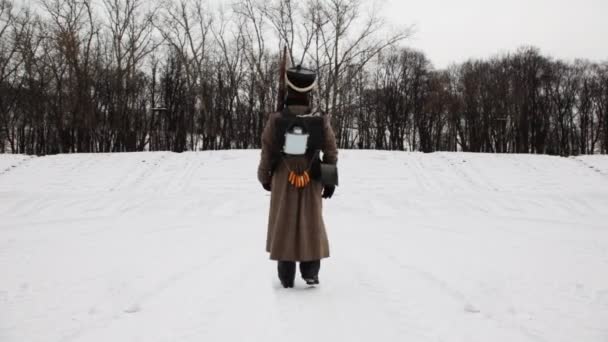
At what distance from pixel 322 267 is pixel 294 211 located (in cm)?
115

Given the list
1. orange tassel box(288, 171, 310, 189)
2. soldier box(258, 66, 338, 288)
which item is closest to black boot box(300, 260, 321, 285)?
Result: soldier box(258, 66, 338, 288)

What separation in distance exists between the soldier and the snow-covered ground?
1.02 feet

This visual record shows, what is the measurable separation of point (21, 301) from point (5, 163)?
1485 cm

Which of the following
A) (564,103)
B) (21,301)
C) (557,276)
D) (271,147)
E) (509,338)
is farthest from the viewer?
(564,103)

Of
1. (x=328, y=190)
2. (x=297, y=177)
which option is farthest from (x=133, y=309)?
(x=328, y=190)

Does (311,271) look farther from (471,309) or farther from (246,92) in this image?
(246,92)

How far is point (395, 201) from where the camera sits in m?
11.6

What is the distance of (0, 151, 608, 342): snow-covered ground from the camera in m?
2.98

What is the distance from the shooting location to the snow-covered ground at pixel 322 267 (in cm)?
298

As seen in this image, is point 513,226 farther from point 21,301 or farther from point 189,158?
point 189,158

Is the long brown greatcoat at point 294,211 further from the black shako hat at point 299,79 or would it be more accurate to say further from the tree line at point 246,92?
the tree line at point 246,92

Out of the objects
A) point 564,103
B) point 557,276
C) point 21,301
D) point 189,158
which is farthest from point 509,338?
point 564,103

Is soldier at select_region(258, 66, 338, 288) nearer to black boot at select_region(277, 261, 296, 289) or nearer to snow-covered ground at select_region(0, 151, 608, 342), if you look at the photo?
black boot at select_region(277, 261, 296, 289)

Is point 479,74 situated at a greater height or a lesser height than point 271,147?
greater
